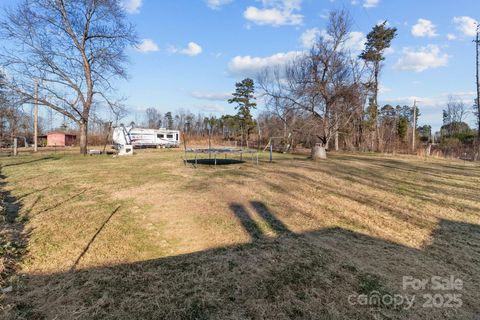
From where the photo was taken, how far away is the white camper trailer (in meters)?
24.9

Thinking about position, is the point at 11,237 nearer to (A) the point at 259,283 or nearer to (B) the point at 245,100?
(A) the point at 259,283

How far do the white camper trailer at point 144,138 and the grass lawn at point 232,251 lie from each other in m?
19.1

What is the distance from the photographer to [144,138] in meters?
26.3

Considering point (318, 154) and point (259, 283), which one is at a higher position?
point (318, 154)

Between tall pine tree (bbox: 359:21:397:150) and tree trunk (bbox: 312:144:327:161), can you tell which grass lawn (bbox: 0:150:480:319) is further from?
tall pine tree (bbox: 359:21:397:150)

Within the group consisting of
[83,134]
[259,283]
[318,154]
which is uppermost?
[83,134]

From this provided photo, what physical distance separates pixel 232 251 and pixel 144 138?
25.1m

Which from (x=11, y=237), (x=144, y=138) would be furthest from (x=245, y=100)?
(x=11, y=237)

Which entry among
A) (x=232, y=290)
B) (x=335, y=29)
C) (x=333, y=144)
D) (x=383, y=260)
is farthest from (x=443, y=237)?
(x=333, y=144)

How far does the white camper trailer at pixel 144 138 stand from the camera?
24.9 m

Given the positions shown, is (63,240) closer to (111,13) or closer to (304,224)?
(304,224)

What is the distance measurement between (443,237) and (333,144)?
81.9ft

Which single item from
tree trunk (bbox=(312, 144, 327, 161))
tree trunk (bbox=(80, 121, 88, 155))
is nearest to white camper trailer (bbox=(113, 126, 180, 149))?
tree trunk (bbox=(80, 121, 88, 155))

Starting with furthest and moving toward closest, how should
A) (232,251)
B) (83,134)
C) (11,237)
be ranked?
(83,134), (11,237), (232,251)
